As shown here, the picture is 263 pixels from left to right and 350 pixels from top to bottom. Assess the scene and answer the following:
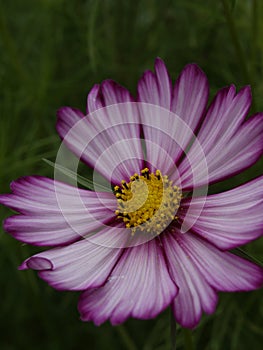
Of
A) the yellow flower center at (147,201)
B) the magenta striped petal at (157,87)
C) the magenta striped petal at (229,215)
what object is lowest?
the magenta striped petal at (229,215)

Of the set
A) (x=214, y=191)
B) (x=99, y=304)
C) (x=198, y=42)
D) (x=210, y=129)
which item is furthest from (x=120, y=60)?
(x=99, y=304)

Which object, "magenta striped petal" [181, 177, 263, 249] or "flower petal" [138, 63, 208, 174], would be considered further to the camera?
"flower petal" [138, 63, 208, 174]

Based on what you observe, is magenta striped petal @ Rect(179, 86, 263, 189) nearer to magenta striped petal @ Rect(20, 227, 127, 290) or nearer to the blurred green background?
magenta striped petal @ Rect(20, 227, 127, 290)

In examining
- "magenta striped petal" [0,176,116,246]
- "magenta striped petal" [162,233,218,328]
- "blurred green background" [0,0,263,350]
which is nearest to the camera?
"magenta striped petal" [162,233,218,328]

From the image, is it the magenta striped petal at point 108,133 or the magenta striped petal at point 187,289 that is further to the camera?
the magenta striped petal at point 108,133

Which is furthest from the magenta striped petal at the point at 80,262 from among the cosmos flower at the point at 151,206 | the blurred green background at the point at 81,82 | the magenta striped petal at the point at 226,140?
the blurred green background at the point at 81,82

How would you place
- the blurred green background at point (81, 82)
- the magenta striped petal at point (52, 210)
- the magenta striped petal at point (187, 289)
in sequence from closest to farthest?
1. the magenta striped petal at point (187, 289)
2. the magenta striped petal at point (52, 210)
3. the blurred green background at point (81, 82)

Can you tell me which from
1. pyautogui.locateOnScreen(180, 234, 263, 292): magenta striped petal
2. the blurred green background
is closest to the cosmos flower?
pyautogui.locateOnScreen(180, 234, 263, 292): magenta striped petal

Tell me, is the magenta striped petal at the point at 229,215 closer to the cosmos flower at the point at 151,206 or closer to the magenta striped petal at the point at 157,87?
the cosmos flower at the point at 151,206

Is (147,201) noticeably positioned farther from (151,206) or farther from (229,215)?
(229,215)
